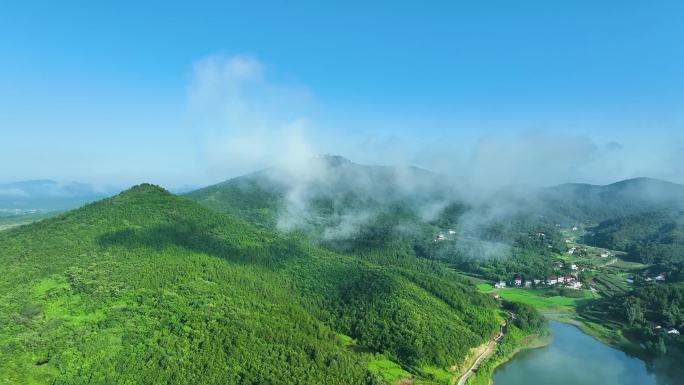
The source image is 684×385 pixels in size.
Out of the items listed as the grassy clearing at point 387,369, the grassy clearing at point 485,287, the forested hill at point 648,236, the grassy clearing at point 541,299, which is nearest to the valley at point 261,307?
the grassy clearing at point 387,369

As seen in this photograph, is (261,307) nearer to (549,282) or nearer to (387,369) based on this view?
(387,369)

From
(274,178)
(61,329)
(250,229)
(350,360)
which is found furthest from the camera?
(274,178)

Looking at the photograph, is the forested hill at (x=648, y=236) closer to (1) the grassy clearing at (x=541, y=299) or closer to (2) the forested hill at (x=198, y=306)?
(1) the grassy clearing at (x=541, y=299)

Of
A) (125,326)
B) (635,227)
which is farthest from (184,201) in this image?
(635,227)

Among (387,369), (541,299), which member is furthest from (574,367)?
(541,299)

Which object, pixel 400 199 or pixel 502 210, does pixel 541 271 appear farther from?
pixel 502 210

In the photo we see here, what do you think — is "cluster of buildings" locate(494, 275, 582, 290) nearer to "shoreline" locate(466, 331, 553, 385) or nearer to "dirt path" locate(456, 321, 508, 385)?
"shoreline" locate(466, 331, 553, 385)
